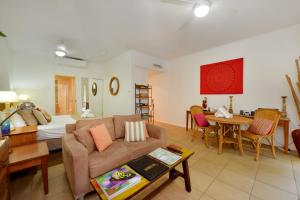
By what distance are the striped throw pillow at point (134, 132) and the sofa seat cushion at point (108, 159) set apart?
9.1 inches

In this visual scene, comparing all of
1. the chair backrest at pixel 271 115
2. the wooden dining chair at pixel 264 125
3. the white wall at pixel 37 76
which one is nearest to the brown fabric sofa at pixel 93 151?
the wooden dining chair at pixel 264 125

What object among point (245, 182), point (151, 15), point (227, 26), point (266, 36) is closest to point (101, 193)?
point (245, 182)

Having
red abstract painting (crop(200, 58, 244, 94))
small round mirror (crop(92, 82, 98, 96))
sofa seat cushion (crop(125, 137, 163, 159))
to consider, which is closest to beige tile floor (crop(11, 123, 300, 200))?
sofa seat cushion (crop(125, 137, 163, 159))

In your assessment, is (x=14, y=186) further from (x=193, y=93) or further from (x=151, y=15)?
(x=193, y=93)

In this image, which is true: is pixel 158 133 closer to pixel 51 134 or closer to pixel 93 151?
pixel 93 151

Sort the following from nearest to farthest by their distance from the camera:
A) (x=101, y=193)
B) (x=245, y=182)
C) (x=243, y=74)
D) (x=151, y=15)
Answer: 1. (x=101, y=193)
2. (x=245, y=182)
3. (x=151, y=15)
4. (x=243, y=74)

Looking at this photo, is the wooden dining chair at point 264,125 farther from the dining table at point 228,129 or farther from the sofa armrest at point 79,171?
the sofa armrest at point 79,171

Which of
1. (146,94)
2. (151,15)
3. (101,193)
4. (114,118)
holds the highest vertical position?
(151,15)

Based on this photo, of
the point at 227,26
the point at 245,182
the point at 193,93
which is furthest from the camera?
the point at 193,93

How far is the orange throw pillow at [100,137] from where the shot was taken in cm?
178

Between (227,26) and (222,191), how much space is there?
9.83 ft

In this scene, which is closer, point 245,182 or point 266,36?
point 245,182

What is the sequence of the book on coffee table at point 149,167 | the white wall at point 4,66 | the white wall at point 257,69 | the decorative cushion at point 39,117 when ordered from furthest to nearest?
the white wall at point 4,66 < the white wall at point 257,69 < the decorative cushion at point 39,117 < the book on coffee table at point 149,167

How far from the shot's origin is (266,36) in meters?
2.91
